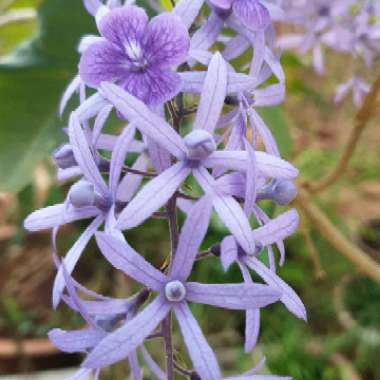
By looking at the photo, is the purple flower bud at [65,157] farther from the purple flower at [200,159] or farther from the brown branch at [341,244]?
the brown branch at [341,244]

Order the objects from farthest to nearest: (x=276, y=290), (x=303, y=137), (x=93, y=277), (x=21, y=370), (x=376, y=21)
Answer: (x=303, y=137)
(x=93, y=277)
(x=21, y=370)
(x=376, y=21)
(x=276, y=290)

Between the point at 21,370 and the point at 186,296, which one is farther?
the point at 21,370

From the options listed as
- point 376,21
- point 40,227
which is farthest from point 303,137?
point 40,227

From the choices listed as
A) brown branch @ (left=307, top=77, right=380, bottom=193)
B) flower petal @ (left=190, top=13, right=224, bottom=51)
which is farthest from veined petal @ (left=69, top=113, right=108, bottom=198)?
brown branch @ (left=307, top=77, right=380, bottom=193)

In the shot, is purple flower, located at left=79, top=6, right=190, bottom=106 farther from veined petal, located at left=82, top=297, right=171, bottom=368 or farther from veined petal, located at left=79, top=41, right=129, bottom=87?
veined petal, located at left=82, top=297, right=171, bottom=368

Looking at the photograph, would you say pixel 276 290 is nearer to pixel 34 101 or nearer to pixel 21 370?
pixel 34 101

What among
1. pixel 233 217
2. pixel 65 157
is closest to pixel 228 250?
pixel 233 217

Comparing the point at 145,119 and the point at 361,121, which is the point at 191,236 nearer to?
the point at 145,119
